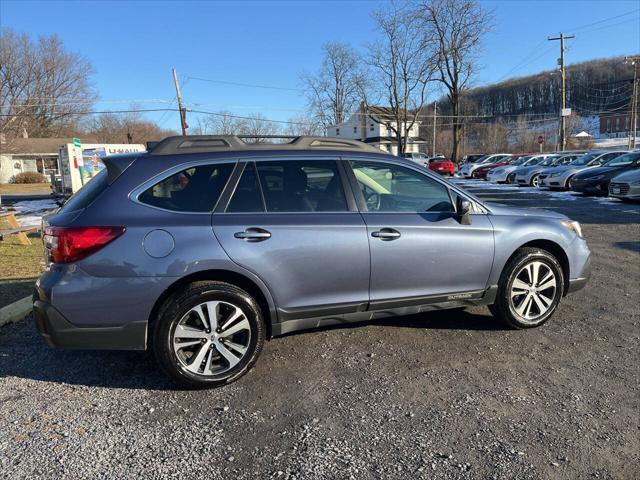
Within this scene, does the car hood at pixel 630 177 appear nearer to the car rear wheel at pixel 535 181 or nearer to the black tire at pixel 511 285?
the car rear wheel at pixel 535 181

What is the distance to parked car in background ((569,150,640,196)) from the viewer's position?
16812mm

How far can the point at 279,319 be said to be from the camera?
3.56 m

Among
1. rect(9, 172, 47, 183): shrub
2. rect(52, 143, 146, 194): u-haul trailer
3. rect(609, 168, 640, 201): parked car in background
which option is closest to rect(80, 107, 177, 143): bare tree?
rect(9, 172, 47, 183): shrub

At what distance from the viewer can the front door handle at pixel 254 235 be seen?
336 cm

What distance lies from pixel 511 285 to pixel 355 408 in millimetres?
→ 2070

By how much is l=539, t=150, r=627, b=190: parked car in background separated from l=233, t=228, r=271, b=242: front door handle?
64.9 ft

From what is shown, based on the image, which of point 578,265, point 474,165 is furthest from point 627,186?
point 474,165

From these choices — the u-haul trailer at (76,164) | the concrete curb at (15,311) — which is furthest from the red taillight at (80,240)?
the u-haul trailer at (76,164)

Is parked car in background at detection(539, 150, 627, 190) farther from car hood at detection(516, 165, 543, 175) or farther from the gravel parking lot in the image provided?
the gravel parking lot

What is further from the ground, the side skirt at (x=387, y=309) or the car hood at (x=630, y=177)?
the car hood at (x=630, y=177)

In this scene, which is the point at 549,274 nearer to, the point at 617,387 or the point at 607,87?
the point at 617,387

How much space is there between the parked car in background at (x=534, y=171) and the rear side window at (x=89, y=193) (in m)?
22.8

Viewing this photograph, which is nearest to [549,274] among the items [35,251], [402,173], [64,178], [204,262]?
[402,173]

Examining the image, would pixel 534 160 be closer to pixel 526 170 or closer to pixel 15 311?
pixel 526 170
